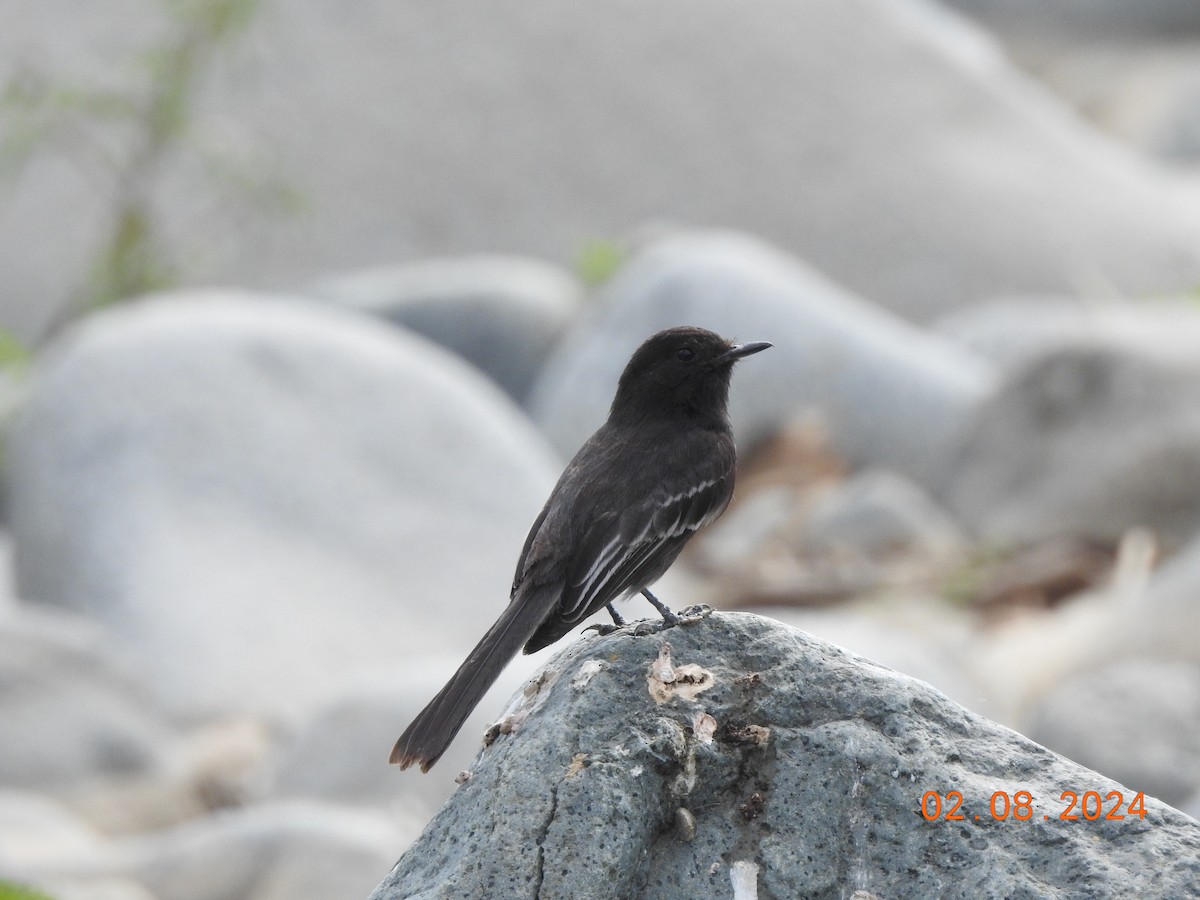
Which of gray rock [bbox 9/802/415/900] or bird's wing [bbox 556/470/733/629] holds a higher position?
gray rock [bbox 9/802/415/900]

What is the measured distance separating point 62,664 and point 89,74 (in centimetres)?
1823

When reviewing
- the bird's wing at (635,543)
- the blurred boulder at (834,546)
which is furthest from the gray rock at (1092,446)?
the bird's wing at (635,543)

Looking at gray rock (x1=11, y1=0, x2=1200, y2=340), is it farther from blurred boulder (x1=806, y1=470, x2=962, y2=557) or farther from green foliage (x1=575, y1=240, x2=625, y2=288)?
blurred boulder (x1=806, y1=470, x2=962, y2=557)

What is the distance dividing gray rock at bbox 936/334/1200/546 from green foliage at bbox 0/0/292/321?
9292 millimetres

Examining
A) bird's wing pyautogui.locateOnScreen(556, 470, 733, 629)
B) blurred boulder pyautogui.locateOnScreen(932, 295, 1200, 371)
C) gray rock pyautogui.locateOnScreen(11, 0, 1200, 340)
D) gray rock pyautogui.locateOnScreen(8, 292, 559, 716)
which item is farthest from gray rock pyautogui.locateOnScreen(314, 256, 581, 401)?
bird's wing pyautogui.locateOnScreen(556, 470, 733, 629)

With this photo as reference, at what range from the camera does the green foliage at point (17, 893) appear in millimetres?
6203

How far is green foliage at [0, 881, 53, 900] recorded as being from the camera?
244 inches

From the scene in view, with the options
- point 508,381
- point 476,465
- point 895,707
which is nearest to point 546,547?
point 895,707

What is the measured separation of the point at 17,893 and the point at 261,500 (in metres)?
5.67

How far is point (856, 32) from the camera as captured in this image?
31188 mm

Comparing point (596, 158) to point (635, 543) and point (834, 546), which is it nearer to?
point (834, 546)

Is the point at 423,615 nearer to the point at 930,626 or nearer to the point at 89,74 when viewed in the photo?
the point at 930,626

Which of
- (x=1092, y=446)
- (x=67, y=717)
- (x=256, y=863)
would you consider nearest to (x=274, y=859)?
(x=256, y=863)

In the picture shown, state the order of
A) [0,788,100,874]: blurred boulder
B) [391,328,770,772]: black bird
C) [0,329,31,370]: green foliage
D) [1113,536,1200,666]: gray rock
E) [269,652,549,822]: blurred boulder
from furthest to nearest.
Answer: [0,329,31,370]: green foliage → [1113,536,1200,666]: gray rock → [269,652,549,822]: blurred boulder → [0,788,100,874]: blurred boulder → [391,328,770,772]: black bird
